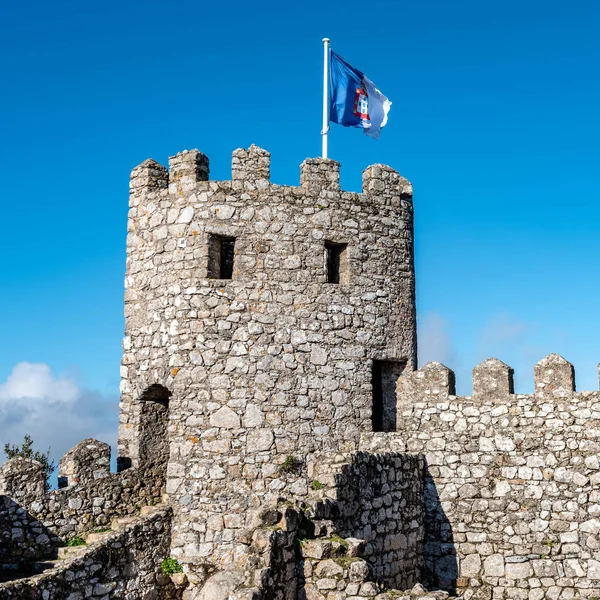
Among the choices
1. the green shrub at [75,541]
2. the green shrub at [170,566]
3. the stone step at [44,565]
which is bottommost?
the green shrub at [170,566]

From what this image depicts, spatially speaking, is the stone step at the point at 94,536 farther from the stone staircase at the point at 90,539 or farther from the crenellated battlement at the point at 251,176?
the crenellated battlement at the point at 251,176

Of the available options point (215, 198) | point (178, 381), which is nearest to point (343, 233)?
point (215, 198)

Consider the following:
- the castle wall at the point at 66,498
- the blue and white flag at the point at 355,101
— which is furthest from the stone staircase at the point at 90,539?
→ the blue and white flag at the point at 355,101

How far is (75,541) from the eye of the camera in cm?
1334

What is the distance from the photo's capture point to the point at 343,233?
14656mm

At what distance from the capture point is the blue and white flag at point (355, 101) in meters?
16.2

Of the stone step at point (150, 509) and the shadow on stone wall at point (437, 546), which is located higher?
the stone step at point (150, 509)

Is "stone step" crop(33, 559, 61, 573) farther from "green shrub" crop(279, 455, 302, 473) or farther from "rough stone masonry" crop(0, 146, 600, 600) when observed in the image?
"green shrub" crop(279, 455, 302, 473)

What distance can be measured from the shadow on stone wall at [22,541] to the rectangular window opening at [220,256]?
4512 mm

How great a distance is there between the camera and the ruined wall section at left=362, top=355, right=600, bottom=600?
46.4 ft

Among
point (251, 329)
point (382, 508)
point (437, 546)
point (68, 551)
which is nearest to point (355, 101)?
point (251, 329)

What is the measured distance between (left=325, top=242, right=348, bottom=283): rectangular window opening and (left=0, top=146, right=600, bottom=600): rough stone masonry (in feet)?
0.12

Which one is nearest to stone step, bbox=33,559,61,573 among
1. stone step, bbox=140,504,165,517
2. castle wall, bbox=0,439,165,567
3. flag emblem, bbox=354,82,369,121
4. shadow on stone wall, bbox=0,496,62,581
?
shadow on stone wall, bbox=0,496,62,581

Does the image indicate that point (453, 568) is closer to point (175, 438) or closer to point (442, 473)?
point (442, 473)
